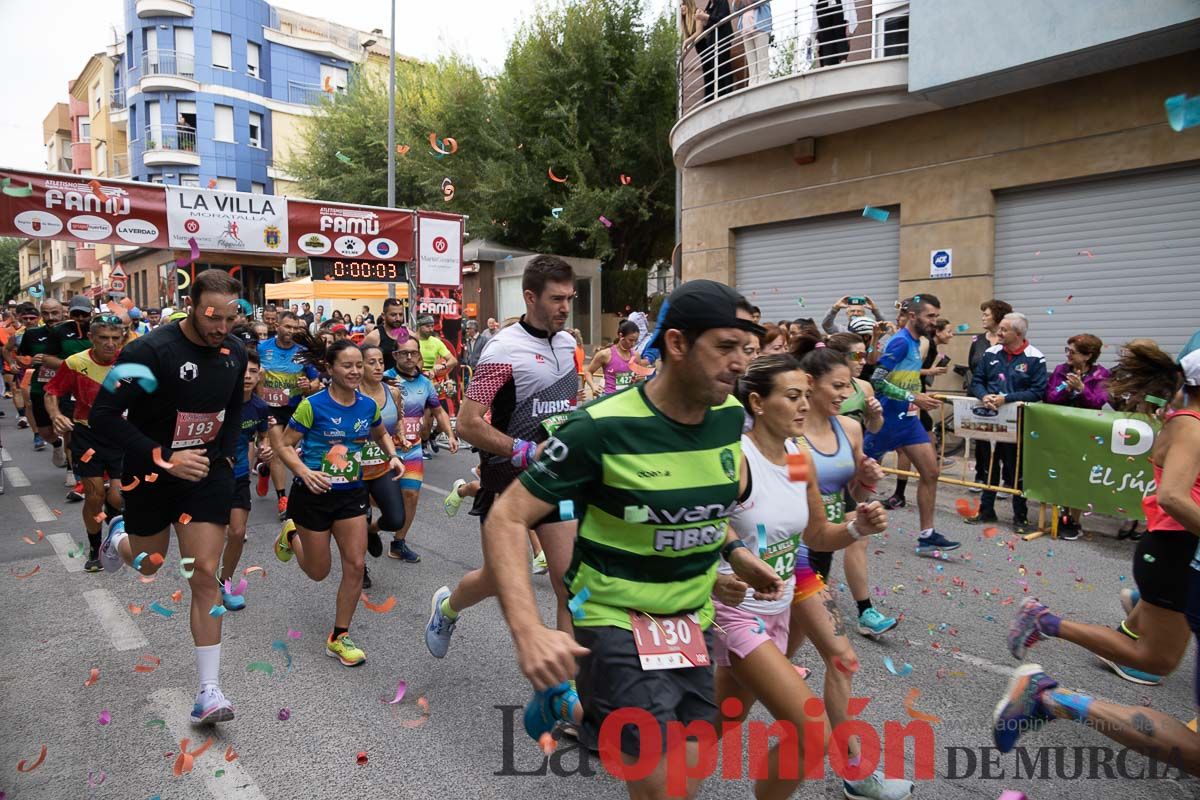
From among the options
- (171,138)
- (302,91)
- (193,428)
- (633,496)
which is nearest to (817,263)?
(193,428)

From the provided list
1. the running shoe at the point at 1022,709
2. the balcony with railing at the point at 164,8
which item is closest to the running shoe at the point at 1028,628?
the running shoe at the point at 1022,709

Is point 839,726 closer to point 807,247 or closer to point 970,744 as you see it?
point 970,744

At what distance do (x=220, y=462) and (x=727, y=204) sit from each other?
44.6 feet

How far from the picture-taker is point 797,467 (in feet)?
10.6

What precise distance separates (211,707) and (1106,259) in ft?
39.3

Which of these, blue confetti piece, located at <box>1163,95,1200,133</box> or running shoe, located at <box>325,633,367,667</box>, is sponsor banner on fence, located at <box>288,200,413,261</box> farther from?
blue confetti piece, located at <box>1163,95,1200,133</box>

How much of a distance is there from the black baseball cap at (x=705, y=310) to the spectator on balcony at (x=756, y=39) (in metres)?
13.2

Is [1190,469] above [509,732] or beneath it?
above

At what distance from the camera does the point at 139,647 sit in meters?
4.84

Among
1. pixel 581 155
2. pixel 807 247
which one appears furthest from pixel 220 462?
pixel 581 155

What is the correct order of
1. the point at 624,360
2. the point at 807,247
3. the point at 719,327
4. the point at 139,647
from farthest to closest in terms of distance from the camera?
the point at 807,247, the point at 624,360, the point at 139,647, the point at 719,327

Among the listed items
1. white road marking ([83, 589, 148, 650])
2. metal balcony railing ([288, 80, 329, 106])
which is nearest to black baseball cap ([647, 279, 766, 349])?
white road marking ([83, 589, 148, 650])

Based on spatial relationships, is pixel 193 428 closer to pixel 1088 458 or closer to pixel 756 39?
pixel 1088 458

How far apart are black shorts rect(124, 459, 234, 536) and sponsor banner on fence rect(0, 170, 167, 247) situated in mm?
9872
